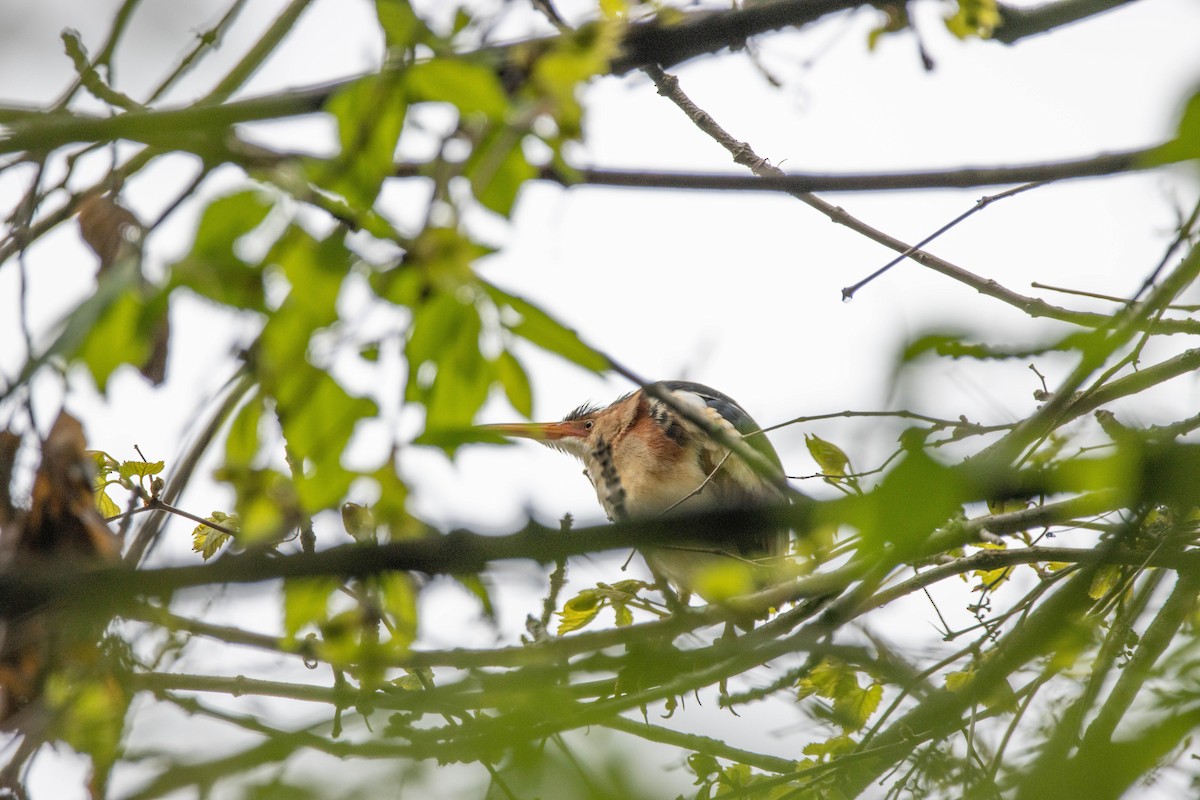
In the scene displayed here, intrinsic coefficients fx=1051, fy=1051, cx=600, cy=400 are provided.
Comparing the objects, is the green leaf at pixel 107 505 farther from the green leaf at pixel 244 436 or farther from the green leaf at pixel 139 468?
the green leaf at pixel 244 436

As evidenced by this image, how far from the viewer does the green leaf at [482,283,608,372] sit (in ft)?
3.85

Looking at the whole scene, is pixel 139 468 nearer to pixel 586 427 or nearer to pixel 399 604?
pixel 399 604

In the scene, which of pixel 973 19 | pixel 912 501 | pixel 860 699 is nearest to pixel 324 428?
Result: pixel 912 501

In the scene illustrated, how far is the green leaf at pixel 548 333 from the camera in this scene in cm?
117

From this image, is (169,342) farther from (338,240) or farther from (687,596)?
(687,596)

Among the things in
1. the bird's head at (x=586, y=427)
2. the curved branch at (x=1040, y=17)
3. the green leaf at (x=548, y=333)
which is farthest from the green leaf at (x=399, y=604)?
the bird's head at (x=586, y=427)

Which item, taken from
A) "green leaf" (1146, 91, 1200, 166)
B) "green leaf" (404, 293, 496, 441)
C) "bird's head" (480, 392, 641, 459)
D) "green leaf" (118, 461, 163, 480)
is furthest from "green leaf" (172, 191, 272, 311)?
"bird's head" (480, 392, 641, 459)

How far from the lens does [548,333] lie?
1.18m

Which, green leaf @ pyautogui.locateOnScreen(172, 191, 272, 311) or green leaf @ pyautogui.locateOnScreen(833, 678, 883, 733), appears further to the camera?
green leaf @ pyautogui.locateOnScreen(833, 678, 883, 733)

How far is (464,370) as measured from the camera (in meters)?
1.23

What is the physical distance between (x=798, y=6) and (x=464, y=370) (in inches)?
48.9

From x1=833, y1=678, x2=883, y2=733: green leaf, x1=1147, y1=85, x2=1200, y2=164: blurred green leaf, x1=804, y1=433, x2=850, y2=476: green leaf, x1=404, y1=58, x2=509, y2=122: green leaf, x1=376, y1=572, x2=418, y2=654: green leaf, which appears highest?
x1=804, y1=433, x2=850, y2=476: green leaf

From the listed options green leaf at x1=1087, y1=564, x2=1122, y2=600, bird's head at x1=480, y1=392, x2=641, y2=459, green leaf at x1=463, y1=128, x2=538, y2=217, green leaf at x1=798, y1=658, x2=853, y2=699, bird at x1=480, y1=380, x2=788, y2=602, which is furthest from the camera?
bird's head at x1=480, y1=392, x2=641, y2=459

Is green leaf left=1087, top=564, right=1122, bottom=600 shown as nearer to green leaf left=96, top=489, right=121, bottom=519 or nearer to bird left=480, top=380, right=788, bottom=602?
bird left=480, top=380, right=788, bottom=602
